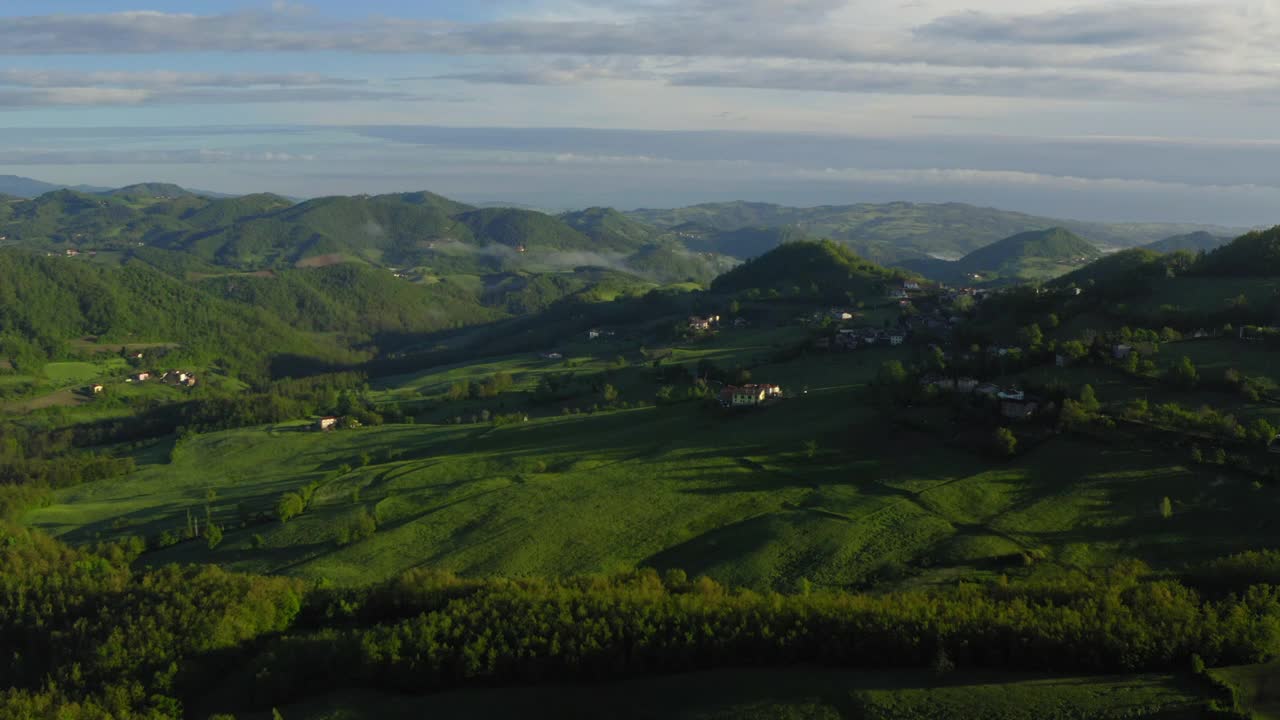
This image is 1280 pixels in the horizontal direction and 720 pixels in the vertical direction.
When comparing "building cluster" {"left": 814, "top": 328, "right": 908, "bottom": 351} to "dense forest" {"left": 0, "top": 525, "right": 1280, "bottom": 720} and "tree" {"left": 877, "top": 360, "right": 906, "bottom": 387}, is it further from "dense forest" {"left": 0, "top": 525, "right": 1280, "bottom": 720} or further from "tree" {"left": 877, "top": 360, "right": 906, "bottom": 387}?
"dense forest" {"left": 0, "top": 525, "right": 1280, "bottom": 720}

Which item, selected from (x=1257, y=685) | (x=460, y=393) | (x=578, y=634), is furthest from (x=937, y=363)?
(x=460, y=393)

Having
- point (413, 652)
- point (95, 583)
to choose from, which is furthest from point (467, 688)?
point (95, 583)

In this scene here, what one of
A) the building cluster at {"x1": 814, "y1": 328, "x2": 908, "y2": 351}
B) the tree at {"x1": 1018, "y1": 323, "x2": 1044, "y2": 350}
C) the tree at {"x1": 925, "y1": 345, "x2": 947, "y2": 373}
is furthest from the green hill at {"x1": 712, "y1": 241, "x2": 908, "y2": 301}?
the tree at {"x1": 925, "y1": 345, "x2": 947, "y2": 373}

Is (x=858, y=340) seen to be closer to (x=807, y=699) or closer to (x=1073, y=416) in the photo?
(x=1073, y=416)

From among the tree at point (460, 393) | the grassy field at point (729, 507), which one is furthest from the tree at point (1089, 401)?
the tree at point (460, 393)

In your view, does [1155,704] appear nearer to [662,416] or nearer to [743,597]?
[743,597]
